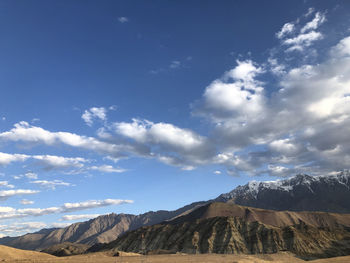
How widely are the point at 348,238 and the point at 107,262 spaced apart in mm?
159273

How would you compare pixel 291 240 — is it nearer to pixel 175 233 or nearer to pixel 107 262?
pixel 175 233

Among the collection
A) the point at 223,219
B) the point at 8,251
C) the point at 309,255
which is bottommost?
the point at 309,255

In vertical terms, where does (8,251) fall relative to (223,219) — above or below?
below

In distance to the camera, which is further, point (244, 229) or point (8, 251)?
point (244, 229)

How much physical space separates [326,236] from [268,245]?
4311 centimetres

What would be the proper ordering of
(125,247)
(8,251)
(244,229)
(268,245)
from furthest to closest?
(125,247)
(244,229)
(268,245)
(8,251)

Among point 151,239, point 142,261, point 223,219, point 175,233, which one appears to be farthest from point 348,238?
point 142,261

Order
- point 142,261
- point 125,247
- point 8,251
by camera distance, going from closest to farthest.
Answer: point 142,261, point 8,251, point 125,247

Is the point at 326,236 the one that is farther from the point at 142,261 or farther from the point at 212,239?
the point at 142,261

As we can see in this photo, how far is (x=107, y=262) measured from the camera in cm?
6600

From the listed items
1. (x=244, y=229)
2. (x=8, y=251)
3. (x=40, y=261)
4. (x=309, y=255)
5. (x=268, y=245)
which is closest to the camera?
(x=40, y=261)

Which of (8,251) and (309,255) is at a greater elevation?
(8,251)

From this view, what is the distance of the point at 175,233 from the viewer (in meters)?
177

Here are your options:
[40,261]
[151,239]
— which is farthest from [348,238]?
[40,261]
